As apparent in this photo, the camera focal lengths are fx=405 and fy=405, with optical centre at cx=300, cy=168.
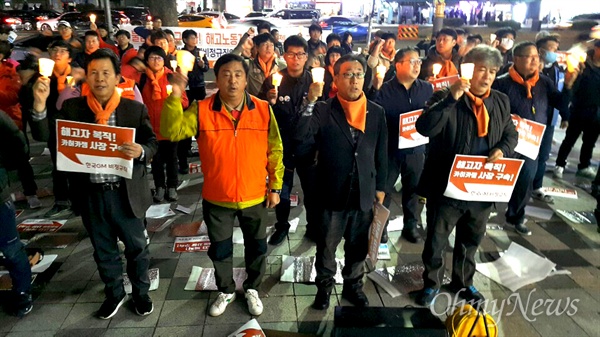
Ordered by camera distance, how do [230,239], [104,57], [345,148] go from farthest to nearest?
1. [230,239]
2. [345,148]
3. [104,57]

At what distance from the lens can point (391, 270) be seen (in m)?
4.15

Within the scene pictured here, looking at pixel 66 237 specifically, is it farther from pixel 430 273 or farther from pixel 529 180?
pixel 529 180

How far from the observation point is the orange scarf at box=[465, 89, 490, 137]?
315 cm

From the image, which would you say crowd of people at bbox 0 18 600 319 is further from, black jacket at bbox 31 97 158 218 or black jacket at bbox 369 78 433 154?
black jacket at bbox 369 78 433 154

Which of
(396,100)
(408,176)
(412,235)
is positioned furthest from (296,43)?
(412,235)

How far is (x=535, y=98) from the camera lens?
176 inches

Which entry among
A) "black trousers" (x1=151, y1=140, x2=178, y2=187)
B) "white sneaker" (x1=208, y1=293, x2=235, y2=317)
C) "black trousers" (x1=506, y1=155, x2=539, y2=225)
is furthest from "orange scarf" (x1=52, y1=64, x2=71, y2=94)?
"black trousers" (x1=506, y1=155, x2=539, y2=225)

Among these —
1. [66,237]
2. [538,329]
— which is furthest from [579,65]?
[66,237]

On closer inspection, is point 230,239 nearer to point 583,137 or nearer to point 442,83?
point 442,83

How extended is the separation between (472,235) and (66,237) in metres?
4.36

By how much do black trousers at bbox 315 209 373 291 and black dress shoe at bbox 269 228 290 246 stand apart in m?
1.16

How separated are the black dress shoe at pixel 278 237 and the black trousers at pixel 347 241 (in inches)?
45.8

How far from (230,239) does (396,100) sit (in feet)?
7.43

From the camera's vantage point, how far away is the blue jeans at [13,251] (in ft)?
10.3
